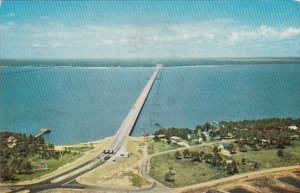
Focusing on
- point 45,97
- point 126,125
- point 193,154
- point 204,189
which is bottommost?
point 204,189

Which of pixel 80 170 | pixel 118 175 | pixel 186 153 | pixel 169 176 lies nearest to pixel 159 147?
pixel 186 153

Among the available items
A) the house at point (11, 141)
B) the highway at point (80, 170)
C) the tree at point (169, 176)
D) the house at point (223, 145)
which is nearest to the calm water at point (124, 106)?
the highway at point (80, 170)

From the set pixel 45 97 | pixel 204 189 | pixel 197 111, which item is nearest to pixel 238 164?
pixel 204 189

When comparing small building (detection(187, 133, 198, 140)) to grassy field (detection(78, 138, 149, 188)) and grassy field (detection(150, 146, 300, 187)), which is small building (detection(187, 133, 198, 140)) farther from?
grassy field (detection(78, 138, 149, 188))

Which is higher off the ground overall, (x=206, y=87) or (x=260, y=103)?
(x=206, y=87)

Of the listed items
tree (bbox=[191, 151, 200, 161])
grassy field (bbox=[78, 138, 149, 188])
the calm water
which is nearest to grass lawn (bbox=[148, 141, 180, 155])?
grassy field (bbox=[78, 138, 149, 188])

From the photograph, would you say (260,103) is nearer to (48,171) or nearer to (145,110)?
(145,110)

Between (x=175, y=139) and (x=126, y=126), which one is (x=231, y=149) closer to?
(x=175, y=139)
